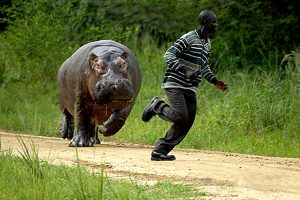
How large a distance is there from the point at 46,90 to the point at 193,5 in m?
3.57

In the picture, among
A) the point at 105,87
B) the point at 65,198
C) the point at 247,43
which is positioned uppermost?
the point at 247,43

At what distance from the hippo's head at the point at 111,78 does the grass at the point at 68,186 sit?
246 cm

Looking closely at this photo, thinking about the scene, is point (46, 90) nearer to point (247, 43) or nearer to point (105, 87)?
point (247, 43)

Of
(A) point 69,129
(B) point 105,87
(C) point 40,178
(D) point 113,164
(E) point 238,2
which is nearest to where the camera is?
(C) point 40,178

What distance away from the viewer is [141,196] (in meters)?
6.45

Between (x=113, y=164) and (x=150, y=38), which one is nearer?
(x=113, y=164)

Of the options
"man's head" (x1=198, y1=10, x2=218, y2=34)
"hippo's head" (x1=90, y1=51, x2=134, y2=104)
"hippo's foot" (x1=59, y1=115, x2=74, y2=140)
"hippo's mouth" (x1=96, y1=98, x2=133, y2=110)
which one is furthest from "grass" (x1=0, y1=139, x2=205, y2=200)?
"hippo's foot" (x1=59, y1=115, x2=74, y2=140)

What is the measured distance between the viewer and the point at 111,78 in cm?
1014

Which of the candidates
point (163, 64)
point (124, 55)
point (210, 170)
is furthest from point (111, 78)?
point (163, 64)

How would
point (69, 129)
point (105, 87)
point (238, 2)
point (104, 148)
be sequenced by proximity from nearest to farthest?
1. point (105, 87)
2. point (104, 148)
3. point (69, 129)
4. point (238, 2)

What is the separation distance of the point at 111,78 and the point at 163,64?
8.94 meters

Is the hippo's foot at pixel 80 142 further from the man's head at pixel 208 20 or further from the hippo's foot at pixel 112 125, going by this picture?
the man's head at pixel 208 20

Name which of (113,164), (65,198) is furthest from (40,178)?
(113,164)

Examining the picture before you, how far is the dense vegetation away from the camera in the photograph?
13109 millimetres
